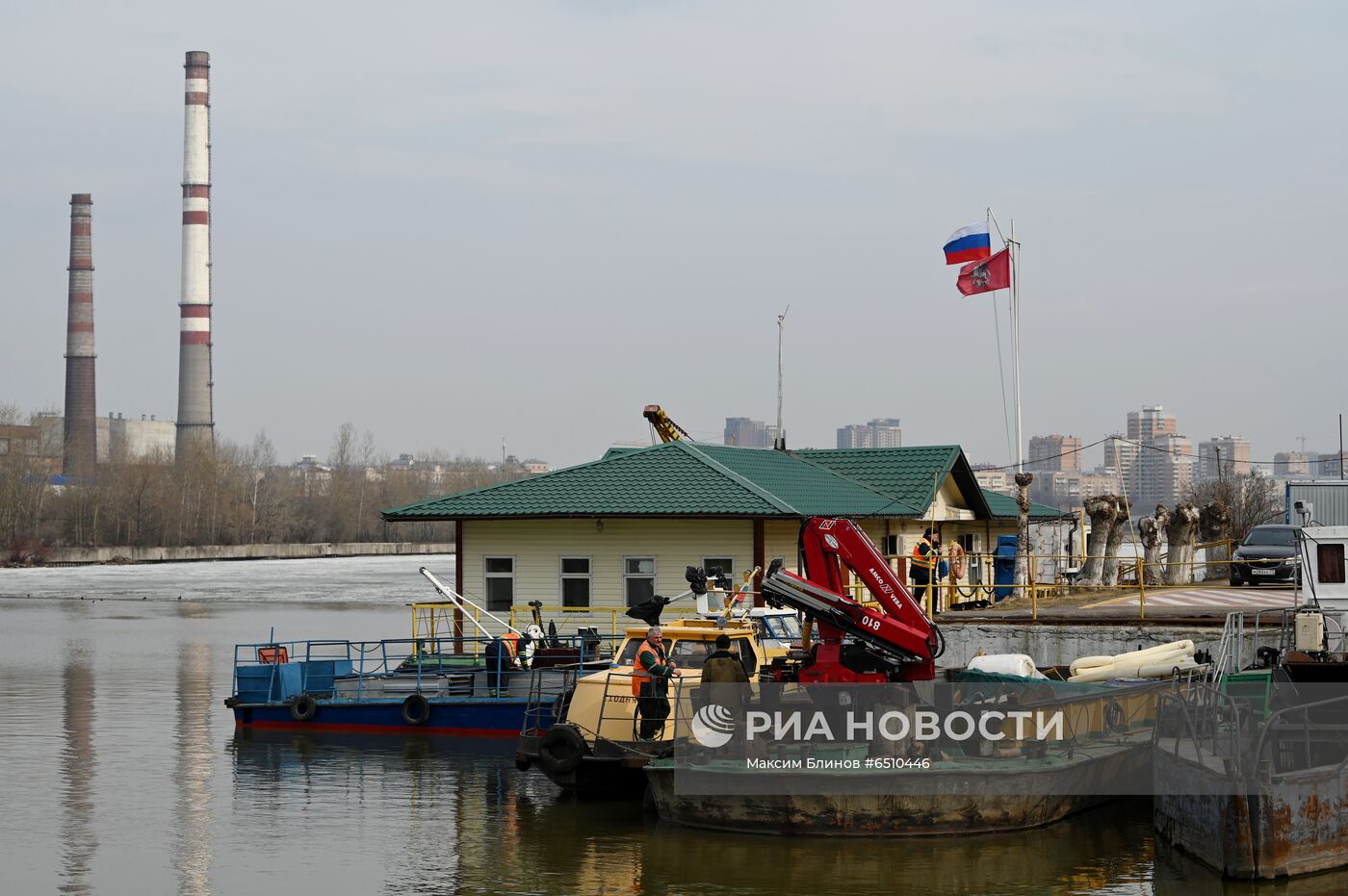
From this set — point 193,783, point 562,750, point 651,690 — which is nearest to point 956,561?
point 651,690

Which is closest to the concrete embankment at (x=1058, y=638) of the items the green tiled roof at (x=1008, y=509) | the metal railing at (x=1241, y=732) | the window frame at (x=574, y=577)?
the metal railing at (x=1241, y=732)

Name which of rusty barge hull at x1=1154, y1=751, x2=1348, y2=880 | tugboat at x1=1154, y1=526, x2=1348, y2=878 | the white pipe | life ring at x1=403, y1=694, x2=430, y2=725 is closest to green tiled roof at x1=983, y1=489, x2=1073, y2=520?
the white pipe

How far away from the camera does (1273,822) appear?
15.9m

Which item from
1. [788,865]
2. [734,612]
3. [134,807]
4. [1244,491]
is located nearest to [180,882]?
[134,807]

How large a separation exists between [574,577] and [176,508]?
111m

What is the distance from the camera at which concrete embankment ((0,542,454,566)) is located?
408ft

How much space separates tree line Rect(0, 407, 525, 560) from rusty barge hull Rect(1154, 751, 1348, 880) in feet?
384

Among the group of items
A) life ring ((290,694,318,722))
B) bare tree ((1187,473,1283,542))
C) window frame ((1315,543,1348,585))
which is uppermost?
bare tree ((1187,473,1283,542))

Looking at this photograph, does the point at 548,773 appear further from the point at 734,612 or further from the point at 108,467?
the point at 108,467

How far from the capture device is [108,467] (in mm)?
140625

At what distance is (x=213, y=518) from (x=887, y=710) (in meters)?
127

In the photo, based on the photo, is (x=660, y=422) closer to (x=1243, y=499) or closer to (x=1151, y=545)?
(x=1151, y=545)

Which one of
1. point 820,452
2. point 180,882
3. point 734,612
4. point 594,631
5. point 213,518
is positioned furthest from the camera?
point 213,518

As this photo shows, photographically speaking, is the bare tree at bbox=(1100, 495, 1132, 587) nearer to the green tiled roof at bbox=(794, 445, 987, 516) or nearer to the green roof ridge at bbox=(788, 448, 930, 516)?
the green tiled roof at bbox=(794, 445, 987, 516)
